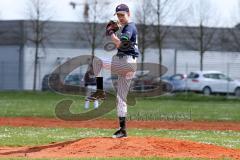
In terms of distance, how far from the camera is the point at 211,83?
1674 inches

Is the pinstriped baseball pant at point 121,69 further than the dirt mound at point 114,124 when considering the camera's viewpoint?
No

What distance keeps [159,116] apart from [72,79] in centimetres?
2270

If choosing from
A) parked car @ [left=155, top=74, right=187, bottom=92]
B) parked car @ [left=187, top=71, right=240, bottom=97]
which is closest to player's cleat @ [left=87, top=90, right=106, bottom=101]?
parked car @ [left=187, top=71, right=240, bottom=97]

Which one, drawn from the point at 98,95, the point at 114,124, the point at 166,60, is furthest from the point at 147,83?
the point at 98,95

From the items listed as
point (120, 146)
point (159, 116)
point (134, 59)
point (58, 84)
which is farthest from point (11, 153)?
point (58, 84)

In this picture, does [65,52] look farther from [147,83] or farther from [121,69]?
[121,69]

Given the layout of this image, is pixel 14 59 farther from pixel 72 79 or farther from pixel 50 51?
pixel 72 79

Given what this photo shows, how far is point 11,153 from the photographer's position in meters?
10.8

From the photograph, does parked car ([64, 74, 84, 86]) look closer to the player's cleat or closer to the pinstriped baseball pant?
the player's cleat

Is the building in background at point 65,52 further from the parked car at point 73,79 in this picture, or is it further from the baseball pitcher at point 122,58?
the baseball pitcher at point 122,58

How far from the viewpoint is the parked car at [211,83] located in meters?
42.2

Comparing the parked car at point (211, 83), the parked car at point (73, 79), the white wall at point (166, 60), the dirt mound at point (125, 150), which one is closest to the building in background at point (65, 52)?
the white wall at point (166, 60)

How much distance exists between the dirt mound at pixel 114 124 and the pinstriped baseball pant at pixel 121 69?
811 centimetres

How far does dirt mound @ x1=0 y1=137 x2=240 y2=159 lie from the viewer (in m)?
10.4
